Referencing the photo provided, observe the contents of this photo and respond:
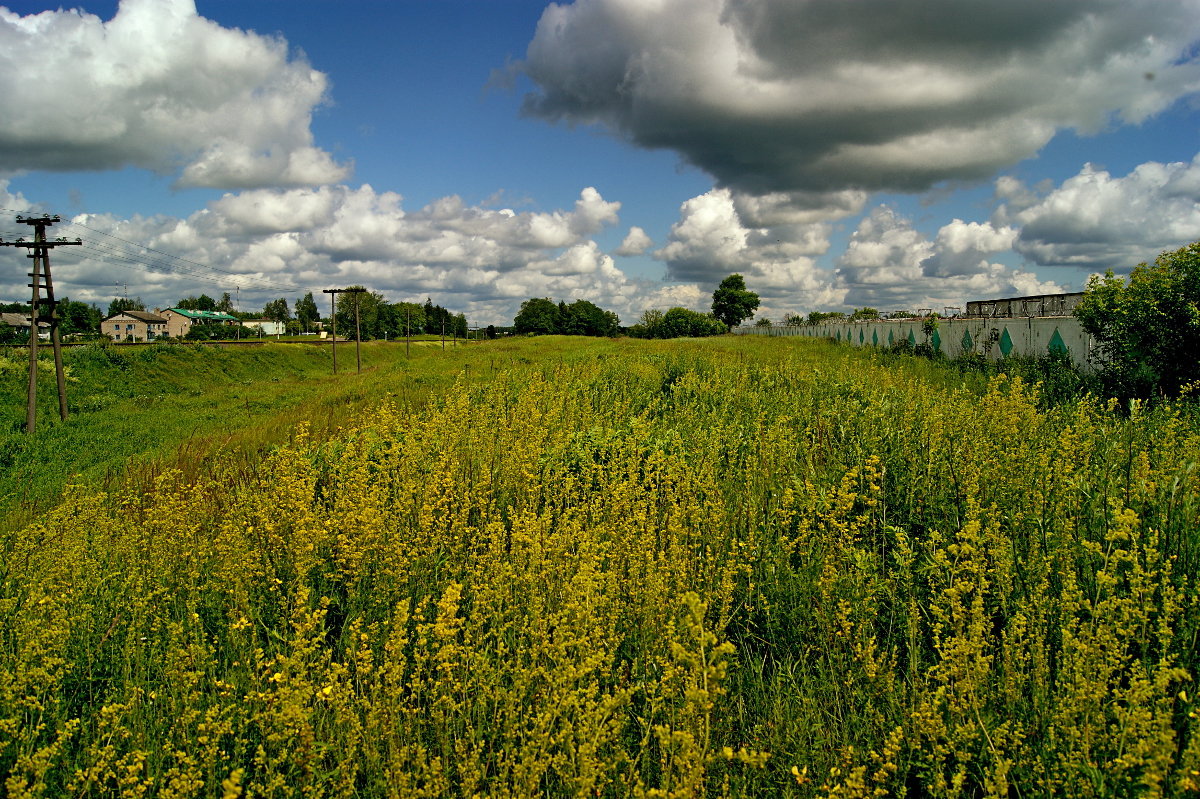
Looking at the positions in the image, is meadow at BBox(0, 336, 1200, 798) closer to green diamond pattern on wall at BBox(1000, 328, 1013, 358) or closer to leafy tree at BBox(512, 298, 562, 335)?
green diamond pattern on wall at BBox(1000, 328, 1013, 358)

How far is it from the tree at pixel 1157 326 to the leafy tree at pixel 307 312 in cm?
14883

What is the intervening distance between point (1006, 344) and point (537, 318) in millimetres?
134688

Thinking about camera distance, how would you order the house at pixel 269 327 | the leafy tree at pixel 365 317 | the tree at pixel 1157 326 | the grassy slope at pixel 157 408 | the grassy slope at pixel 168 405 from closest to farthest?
the tree at pixel 1157 326 → the grassy slope at pixel 168 405 → the grassy slope at pixel 157 408 → the leafy tree at pixel 365 317 → the house at pixel 269 327

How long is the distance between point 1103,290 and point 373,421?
13.7m

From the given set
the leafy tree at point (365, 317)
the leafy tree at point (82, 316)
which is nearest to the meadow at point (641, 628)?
the leafy tree at point (365, 317)

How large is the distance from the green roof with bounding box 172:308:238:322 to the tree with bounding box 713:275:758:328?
10346cm

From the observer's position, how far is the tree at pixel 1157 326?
10.5m

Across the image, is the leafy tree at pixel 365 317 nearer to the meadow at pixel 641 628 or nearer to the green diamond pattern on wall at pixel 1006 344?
the green diamond pattern on wall at pixel 1006 344

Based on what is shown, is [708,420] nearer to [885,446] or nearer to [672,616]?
[885,446]

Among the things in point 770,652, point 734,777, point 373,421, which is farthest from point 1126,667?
point 373,421

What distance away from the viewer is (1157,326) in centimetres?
1079

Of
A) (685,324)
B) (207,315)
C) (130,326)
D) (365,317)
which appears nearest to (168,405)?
(365,317)

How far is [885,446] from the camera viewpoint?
5836 millimetres

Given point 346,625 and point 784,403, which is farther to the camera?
point 784,403
